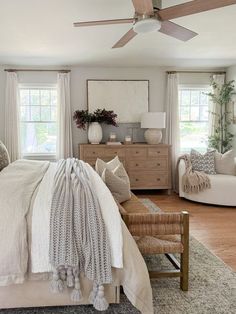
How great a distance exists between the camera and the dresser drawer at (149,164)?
220 inches

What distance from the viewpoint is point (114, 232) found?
1887mm

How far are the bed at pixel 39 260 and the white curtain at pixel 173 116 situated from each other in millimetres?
4222

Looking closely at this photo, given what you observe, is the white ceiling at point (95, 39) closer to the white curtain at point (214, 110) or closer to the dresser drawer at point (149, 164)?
the white curtain at point (214, 110)

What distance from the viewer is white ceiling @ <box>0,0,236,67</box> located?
3.02 meters

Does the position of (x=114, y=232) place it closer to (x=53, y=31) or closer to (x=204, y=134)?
(x=53, y=31)

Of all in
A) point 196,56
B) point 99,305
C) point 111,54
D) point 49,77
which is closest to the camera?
point 99,305

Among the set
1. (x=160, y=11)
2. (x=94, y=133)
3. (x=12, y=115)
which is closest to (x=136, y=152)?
(x=94, y=133)

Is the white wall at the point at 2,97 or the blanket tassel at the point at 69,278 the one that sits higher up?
the white wall at the point at 2,97

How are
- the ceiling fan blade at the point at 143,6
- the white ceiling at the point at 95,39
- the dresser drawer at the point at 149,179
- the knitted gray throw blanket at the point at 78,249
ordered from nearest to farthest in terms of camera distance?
1. the knitted gray throw blanket at the point at 78,249
2. the ceiling fan blade at the point at 143,6
3. the white ceiling at the point at 95,39
4. the dresser drawer at the point at 149,179

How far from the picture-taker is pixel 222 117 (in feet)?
20.2

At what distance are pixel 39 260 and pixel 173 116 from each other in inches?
186

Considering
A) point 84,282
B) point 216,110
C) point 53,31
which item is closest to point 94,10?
point 53,31

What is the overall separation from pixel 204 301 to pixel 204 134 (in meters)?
4.55

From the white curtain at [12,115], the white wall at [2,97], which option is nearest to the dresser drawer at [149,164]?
the white curtain at [12,115]
